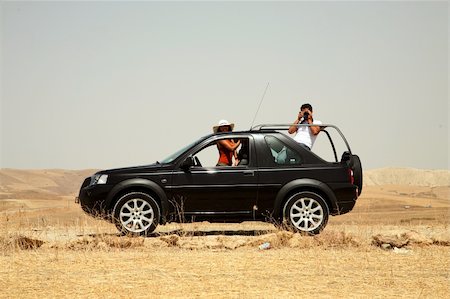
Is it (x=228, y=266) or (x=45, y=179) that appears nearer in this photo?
(x=228, y=266)

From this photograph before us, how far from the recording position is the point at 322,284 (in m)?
7.69

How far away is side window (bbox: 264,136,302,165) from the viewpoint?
11805mm

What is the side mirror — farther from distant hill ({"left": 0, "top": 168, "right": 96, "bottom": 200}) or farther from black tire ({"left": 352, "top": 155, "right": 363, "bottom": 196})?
distant hill ({"left": 0, "top": 168, "right": 96, "bottom": 200})

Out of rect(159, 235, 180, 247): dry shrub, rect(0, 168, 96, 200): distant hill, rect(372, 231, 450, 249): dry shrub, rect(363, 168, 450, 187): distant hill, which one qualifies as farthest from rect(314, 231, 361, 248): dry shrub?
rect(363, 168, 450, 187): distant hill

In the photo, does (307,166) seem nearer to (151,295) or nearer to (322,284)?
(322,284)

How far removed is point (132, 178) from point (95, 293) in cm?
446

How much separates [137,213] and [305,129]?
324cm

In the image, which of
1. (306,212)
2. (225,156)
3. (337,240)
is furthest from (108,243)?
(337,240)

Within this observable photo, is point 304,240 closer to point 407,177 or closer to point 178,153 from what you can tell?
point 178,153

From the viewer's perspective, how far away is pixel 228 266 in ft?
28.8

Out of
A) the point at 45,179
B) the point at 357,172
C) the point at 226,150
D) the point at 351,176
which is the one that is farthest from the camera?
the point at 45,179

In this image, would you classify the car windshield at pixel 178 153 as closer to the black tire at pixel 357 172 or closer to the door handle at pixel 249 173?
the door handle at pixel 249 173

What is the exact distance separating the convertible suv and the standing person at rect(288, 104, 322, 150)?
786mm

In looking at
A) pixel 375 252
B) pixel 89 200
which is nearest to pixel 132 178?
pixel 89 200
